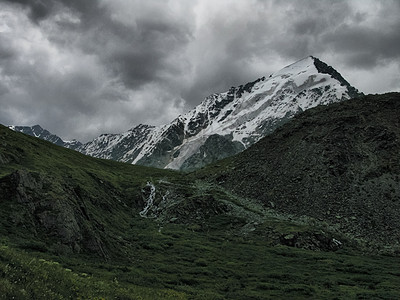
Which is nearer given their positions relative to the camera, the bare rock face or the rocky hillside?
the bare rock face

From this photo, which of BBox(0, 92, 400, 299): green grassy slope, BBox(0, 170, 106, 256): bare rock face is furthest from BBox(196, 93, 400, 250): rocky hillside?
BBox(0, 170, 106, 256): bare rock face

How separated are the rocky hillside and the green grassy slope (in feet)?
25.0

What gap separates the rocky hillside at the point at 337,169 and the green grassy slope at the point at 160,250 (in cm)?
762

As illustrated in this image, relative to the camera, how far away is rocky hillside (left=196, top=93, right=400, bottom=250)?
79000 millimetres

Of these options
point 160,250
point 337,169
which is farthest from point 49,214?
→ point 337,169

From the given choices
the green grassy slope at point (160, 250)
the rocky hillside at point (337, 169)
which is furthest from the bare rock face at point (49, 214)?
the rocky hillside at point (337, 169)

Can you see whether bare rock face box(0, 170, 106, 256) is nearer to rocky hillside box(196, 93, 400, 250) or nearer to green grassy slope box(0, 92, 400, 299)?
green grassy slope box(0, 92, 400, 299)

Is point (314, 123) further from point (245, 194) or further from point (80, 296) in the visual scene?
point (80, 296)

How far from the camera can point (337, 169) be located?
98.5 meters

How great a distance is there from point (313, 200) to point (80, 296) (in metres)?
83.6

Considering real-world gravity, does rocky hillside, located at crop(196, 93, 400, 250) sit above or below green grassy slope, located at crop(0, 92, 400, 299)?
above

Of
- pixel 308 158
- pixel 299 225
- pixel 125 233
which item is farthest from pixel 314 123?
pixel 125 233

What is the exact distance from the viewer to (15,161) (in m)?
65.8

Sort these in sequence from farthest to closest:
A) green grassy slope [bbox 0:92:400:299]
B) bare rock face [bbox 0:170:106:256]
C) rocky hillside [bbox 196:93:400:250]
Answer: rocky hillside [bbox 196:93:400:250] < bare rock face [bbox 0:170:106:256] < green grassy slope [bbox 0:92:400:299]
